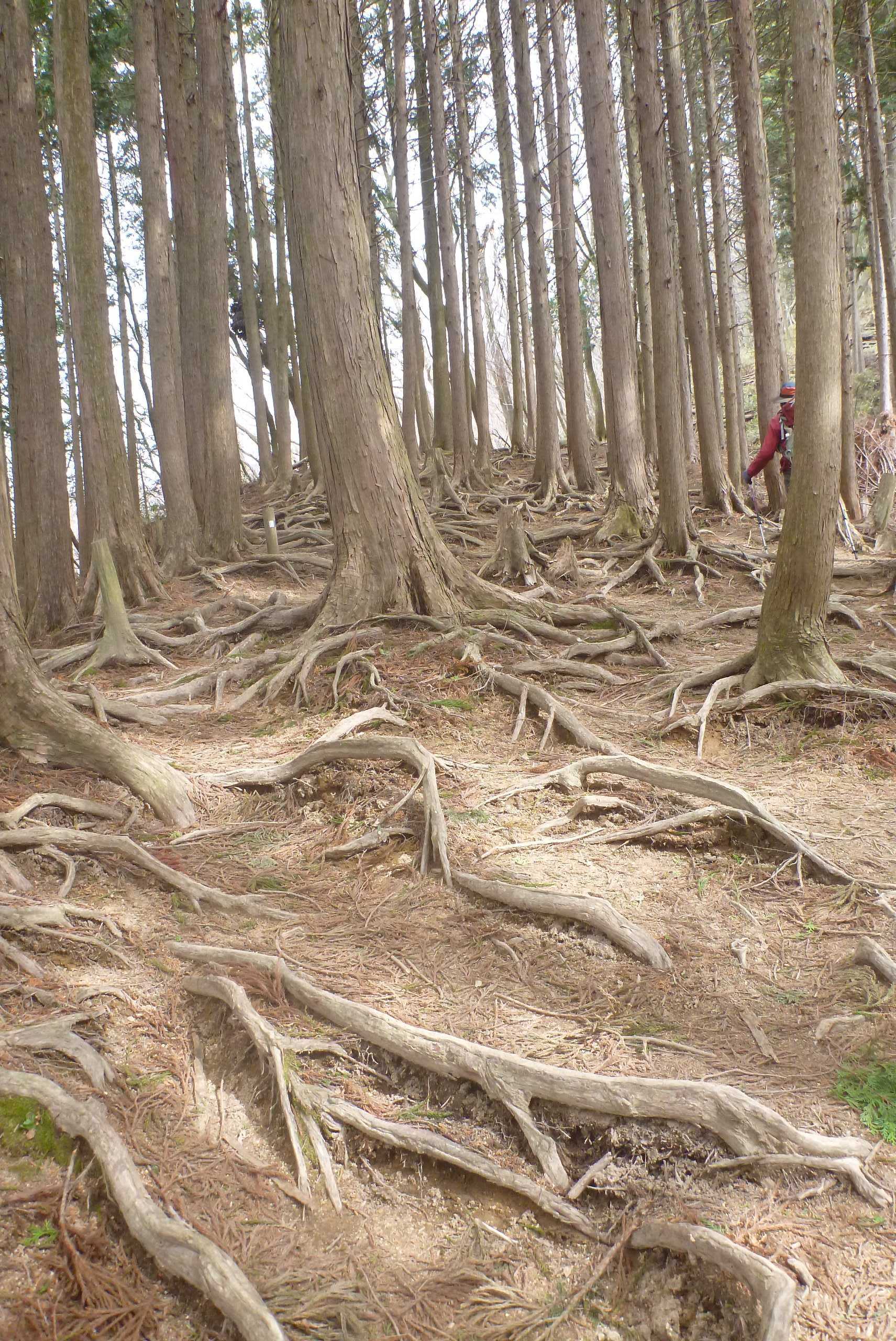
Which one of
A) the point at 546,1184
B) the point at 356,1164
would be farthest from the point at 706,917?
the point at 356,1164

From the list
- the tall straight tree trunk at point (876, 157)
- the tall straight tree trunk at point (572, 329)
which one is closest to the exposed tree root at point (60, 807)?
Result: the tall straight tree trunk at point (572, 329)

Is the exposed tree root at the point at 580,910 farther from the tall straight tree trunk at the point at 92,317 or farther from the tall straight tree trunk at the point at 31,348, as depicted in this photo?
the tall straight tree trunk at the point at 31,348

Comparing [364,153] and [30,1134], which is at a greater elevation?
[364,153]

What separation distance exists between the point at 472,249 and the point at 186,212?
885 centimetres

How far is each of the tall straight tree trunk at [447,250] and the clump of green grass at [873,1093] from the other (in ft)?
50.3

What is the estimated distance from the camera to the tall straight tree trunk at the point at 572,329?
53.8 ft

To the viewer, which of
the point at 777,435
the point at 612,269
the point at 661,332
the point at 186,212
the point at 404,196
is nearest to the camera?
the point at 777,435

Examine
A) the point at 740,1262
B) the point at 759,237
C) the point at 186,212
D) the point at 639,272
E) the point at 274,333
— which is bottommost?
the point at 740,1262

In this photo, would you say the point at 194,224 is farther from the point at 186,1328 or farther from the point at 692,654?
the point at 186,1328

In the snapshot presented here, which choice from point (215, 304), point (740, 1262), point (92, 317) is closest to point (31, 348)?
point (92, 317)

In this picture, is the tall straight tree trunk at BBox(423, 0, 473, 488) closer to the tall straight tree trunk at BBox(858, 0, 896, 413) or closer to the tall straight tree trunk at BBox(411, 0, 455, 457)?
the tall straight tree trunk at BBox(411, 0, 455, 457)

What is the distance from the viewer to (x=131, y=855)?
13.5ft

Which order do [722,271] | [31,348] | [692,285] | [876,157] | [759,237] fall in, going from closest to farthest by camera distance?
[31,348] → [759,237] → [876,157] → [692,285] → [722,271]

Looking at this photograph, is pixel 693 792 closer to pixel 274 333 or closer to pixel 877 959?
pixel 877 959
